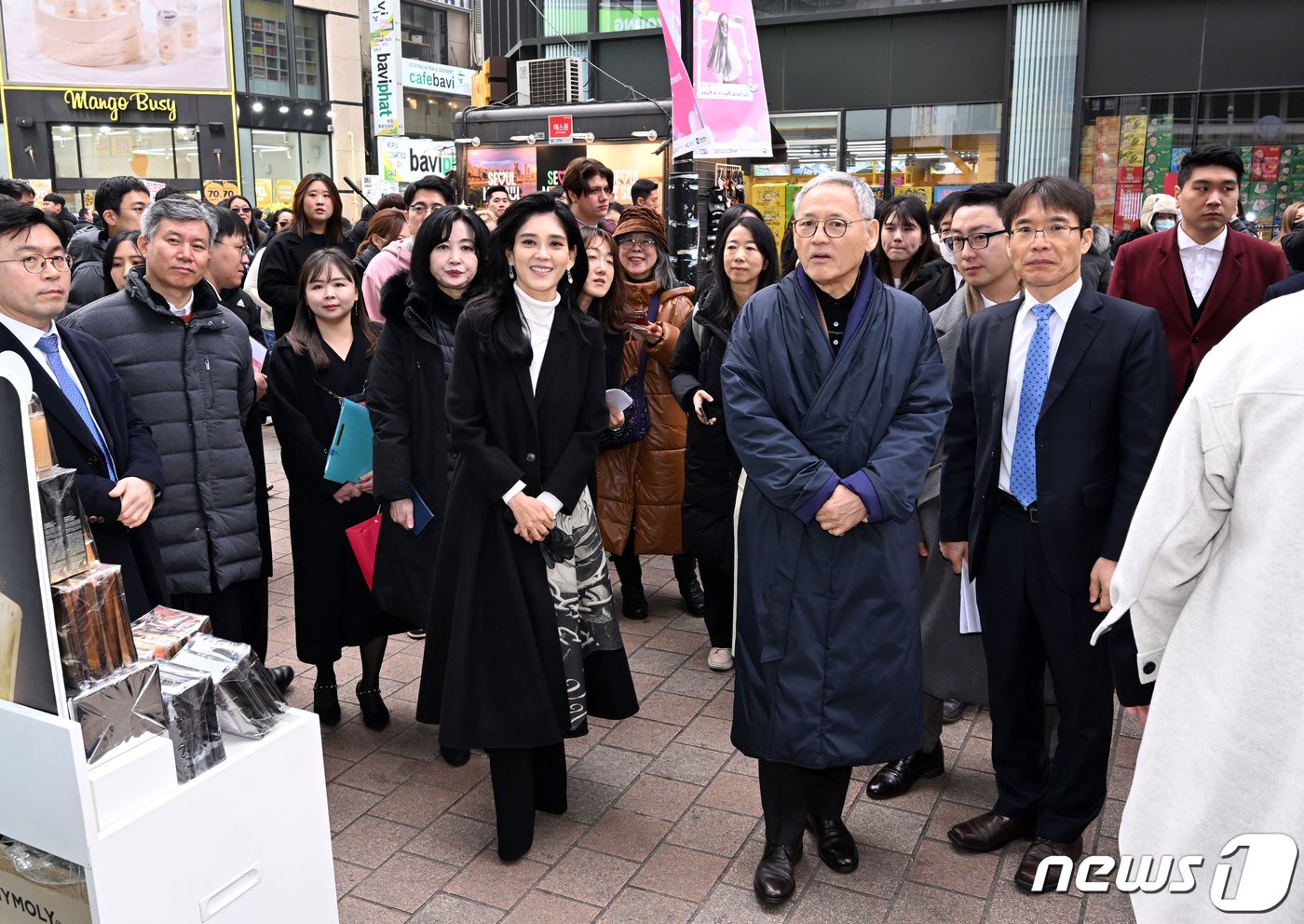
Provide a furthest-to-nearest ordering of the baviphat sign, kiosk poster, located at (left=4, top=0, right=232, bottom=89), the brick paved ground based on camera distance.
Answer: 1. kiosk poster, located at (left=4, top=0, right=232, bottom=89)
2. the baviphat sign
3. the brick paved ground

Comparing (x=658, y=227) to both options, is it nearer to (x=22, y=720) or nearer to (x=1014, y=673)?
(x=1014, y=673)

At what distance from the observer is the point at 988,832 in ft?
11.2

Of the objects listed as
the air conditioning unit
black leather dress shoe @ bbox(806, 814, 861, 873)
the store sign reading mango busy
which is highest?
the store sign reading mango busy

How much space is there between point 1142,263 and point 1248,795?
3.66 meters

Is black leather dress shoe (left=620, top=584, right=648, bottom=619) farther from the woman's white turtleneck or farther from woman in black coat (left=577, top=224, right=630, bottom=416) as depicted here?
the woman's white turtleneck

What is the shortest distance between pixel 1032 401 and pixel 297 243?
503cm


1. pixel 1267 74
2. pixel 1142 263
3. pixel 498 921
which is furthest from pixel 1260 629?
pixel 1267 74

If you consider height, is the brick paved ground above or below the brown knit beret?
below

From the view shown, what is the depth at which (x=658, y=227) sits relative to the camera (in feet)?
17.6

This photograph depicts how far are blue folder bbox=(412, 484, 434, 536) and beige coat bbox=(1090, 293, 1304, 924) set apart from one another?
2.49m

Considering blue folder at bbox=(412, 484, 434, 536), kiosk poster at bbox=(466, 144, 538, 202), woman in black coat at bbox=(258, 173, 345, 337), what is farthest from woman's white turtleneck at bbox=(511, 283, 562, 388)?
kiosk poster at bbox=(466, 144, 538, 202)

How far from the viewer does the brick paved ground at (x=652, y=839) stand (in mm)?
3158

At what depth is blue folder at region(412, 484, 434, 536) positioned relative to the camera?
4.03m
